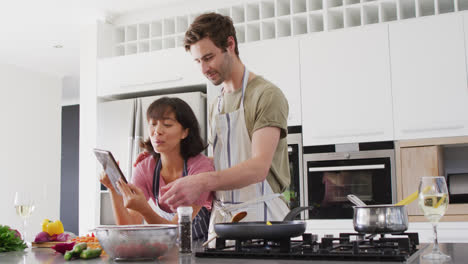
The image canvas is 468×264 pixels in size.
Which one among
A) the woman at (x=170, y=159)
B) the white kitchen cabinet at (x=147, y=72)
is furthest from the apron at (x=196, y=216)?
the white kitchen cabinet at (x=147, y=72)

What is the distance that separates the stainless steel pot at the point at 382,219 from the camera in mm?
1327

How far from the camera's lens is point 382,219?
1328 mm

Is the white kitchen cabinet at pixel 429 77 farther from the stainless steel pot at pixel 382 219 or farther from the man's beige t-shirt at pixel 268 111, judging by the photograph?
the stainless steel pot at pixel 382 219

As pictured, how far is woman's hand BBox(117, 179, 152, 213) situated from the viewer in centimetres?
169

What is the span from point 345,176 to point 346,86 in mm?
623

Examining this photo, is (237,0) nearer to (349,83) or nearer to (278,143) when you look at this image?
(349,83)

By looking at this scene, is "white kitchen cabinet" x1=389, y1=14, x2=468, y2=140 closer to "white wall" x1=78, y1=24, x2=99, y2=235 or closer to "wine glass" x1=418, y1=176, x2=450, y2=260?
"wine glass" x1=418, y1=176, x2=450, y2=260

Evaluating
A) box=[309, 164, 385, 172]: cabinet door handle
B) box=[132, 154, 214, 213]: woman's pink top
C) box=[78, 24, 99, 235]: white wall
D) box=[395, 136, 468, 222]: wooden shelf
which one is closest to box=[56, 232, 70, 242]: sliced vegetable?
box=[132, 154, 214, 213]: woman's pink top

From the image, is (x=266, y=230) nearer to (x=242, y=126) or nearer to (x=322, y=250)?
(x=322, y=250)

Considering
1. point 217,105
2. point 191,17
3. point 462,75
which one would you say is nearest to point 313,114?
point 462,75

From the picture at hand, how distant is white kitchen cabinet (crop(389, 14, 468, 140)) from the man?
1.82m

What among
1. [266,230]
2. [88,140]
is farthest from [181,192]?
[88,140]

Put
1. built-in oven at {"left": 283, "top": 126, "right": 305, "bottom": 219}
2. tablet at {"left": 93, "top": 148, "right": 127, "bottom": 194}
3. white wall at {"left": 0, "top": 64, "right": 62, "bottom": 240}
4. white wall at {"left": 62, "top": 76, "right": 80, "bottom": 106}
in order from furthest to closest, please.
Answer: white wall at {"left": 62, "top": 76, "right": 80, "bottom": 106} < white wall at {"left": 0, "top": 64, "right": 62, "bottom": 240} < built-in oven at {"left": 283, "top": 126, "right": 305, "bottom": 219} < tablet at {"left": 93, "top": 148, "right": 127, "bottom": 194}

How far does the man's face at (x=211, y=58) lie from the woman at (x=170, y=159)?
24 cm
